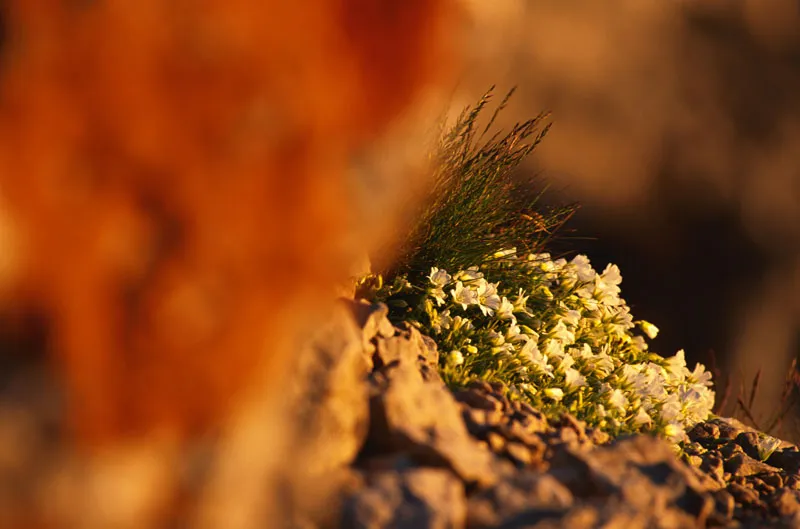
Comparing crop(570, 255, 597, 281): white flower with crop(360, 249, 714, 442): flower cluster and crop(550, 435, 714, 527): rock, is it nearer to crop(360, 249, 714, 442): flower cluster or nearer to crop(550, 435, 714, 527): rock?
crop(360, 249, 714, 442): flower cluster

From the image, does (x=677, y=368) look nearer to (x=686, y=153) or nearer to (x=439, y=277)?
(x=439, y=277)

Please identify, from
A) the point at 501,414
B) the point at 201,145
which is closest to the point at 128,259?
the point at 201,145

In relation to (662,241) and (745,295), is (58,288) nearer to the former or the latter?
(662,241)

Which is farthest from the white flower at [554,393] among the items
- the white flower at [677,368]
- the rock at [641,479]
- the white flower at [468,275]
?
the white flower at [677,368]

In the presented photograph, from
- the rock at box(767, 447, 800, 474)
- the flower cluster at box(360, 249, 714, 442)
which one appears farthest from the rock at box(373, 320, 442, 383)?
the rock at box(767, 447, 800, 474)

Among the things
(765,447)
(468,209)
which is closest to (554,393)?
(468,209)

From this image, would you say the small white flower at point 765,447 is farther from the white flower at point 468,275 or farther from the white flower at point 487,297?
the white flower at point 468,275
